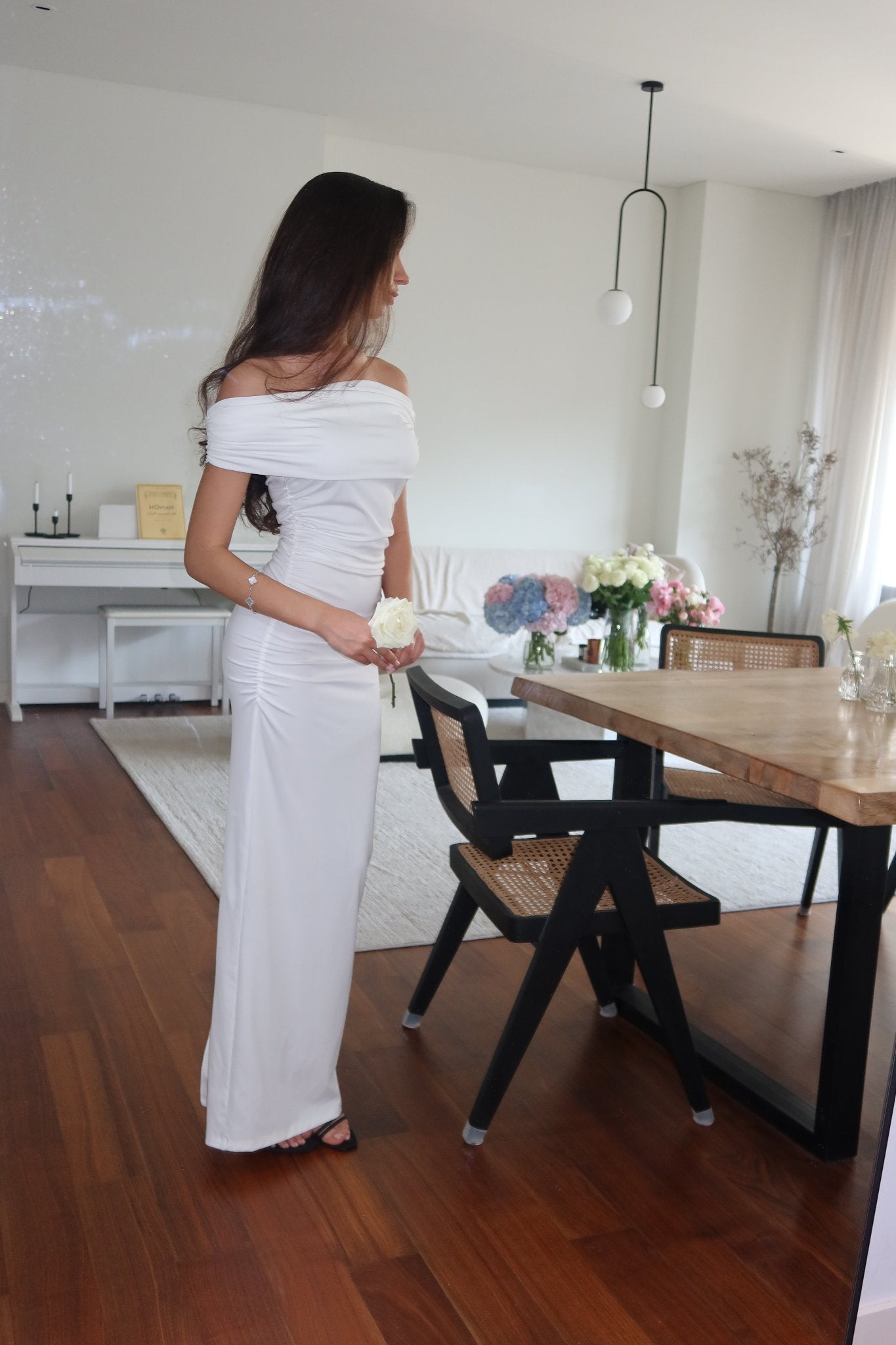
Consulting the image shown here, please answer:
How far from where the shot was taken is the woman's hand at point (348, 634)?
1.73 m

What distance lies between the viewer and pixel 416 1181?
5.99 ft

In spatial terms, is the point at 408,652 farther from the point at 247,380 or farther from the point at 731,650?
the point at 731,650

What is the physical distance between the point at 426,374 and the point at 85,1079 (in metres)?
5.14

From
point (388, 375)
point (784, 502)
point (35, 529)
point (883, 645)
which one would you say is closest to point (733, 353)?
point (784, 502)

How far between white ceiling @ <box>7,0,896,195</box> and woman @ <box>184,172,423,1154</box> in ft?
10.3

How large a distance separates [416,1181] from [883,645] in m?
1.33

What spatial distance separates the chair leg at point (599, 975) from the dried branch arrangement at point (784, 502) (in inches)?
188

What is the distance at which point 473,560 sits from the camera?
6371mm

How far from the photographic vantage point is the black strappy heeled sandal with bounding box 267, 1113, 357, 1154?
190 centimetres

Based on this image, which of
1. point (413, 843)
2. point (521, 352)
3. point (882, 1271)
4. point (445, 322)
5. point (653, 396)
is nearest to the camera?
point (882, 1271)

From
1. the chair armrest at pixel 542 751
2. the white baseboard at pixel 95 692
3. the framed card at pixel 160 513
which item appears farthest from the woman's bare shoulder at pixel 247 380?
the white baseboard at pixel 95 692

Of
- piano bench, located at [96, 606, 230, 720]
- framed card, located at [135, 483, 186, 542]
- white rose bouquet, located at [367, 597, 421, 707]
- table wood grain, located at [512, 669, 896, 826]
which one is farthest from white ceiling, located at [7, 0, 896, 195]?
white rose bouquet, located at [367, 597, 421, 707]

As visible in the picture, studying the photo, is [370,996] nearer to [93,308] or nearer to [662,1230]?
[662,1230]

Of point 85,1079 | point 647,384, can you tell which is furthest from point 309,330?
point 647,384
